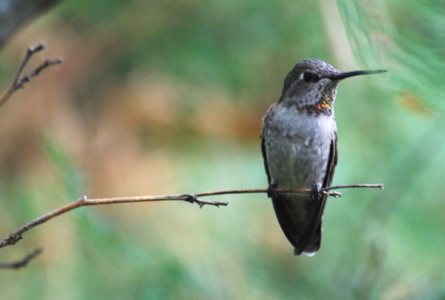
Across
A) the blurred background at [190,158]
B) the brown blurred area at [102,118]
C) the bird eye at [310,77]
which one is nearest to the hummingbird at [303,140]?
the bird eye at [310,77]

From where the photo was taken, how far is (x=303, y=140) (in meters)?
2.14

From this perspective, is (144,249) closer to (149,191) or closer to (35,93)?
(149,191)

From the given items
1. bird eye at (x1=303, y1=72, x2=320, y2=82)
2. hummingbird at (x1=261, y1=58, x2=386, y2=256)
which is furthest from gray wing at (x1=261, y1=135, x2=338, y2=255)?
bird eye at (x1=303, y1=72, x2=320, y2=82)

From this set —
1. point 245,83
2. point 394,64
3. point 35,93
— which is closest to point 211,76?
point 245,83

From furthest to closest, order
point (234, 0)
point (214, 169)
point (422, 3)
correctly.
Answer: point (214, 169) → point (234, 0) → point (422, 3)

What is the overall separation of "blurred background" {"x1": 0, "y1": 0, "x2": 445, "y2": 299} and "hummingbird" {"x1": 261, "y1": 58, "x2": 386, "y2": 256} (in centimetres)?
13

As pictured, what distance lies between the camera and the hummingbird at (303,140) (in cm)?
210

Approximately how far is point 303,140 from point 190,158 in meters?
0.64

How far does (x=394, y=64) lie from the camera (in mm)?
956

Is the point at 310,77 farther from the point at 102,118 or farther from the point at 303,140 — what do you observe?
the point at 102,118

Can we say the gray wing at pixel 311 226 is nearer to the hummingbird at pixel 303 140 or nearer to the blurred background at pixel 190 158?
the hummingbird at pixel 303 140

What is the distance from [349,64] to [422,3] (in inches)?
34.7

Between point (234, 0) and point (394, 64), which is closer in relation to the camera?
point (394, 64)

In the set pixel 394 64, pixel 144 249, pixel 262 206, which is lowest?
pixel 262 206
